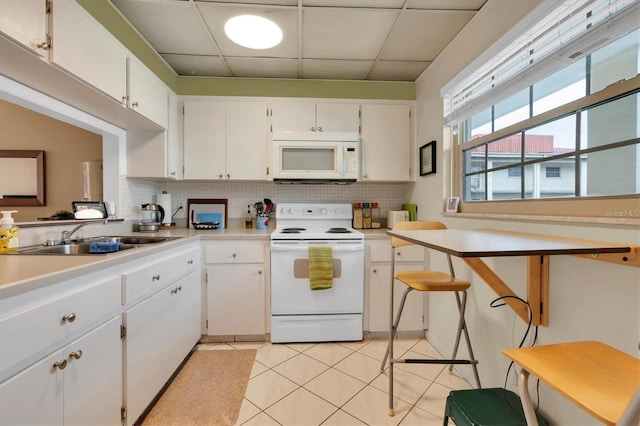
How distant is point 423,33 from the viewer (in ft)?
6.40

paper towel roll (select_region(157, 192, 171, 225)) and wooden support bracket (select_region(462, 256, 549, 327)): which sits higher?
paper towel roll (select_region(157, 192, 171, 225))

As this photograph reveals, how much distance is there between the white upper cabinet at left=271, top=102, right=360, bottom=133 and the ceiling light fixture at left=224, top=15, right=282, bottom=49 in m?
0.72

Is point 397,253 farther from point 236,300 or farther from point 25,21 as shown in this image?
point 25,21

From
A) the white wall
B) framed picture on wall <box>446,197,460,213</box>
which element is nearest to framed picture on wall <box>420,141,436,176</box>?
the white wall

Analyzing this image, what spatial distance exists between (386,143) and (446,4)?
44.7 inches

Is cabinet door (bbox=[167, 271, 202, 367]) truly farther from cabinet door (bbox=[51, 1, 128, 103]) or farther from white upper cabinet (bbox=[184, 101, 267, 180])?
cabinet door (bbox=[51, 1, 128, 103])

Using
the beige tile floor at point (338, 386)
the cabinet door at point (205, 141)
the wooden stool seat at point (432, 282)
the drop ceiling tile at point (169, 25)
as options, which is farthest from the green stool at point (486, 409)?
the drop ceiling tile at point (169, 25)

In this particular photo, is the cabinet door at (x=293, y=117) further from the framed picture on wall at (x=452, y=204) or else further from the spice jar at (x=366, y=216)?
the framed picture on wall at (x=452, y=204)

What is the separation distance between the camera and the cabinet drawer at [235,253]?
2234 millimetres

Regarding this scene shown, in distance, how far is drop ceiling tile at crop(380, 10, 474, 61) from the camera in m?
1.77

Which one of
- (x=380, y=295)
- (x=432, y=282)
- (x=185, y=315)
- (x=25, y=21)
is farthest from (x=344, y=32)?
(x=185, y=315)

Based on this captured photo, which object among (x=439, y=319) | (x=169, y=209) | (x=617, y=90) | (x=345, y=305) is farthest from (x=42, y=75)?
(x=439, y=319)

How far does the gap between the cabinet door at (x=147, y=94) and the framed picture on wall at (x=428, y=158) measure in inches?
87.2

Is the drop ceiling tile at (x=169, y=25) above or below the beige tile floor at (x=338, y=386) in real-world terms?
above
